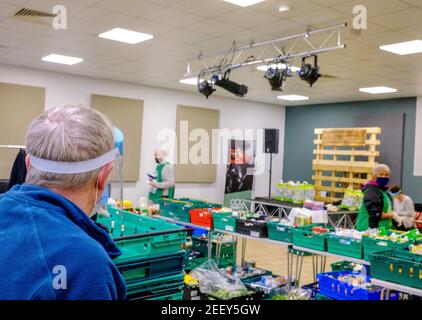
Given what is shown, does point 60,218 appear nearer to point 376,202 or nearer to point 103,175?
point 103,175

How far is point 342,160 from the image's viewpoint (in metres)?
11.1

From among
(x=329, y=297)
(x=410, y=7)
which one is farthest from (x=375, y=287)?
(x=410, y=7)

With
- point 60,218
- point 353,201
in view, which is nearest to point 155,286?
point 60,218

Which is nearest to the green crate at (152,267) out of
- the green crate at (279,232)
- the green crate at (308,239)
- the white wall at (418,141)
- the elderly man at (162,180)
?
the green crate at (308,239)

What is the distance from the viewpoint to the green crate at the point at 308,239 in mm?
4180

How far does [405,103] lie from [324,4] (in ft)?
21.1

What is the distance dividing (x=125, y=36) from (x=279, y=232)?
3.22 metres

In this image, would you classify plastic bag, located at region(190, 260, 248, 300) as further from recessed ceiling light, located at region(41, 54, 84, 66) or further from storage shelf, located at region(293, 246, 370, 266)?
recessed ceiling light, located at region(41, 54, 84, 66)

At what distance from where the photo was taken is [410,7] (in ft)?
14.1

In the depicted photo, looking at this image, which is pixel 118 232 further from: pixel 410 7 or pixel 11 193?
pixel 410 7

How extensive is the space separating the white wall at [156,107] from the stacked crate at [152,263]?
23.8ft

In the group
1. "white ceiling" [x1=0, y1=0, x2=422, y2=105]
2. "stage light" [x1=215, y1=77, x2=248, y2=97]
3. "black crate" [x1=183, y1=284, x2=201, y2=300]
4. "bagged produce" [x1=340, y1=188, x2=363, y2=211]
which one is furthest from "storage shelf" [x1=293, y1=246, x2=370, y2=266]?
"bagged produce" [x1=340, y1=188, x2=363, y2=211]

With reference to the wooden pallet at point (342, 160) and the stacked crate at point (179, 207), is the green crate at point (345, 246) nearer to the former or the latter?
the stacked crate at point (179, 207)

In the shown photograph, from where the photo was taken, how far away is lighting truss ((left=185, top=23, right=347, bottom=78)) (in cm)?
518
